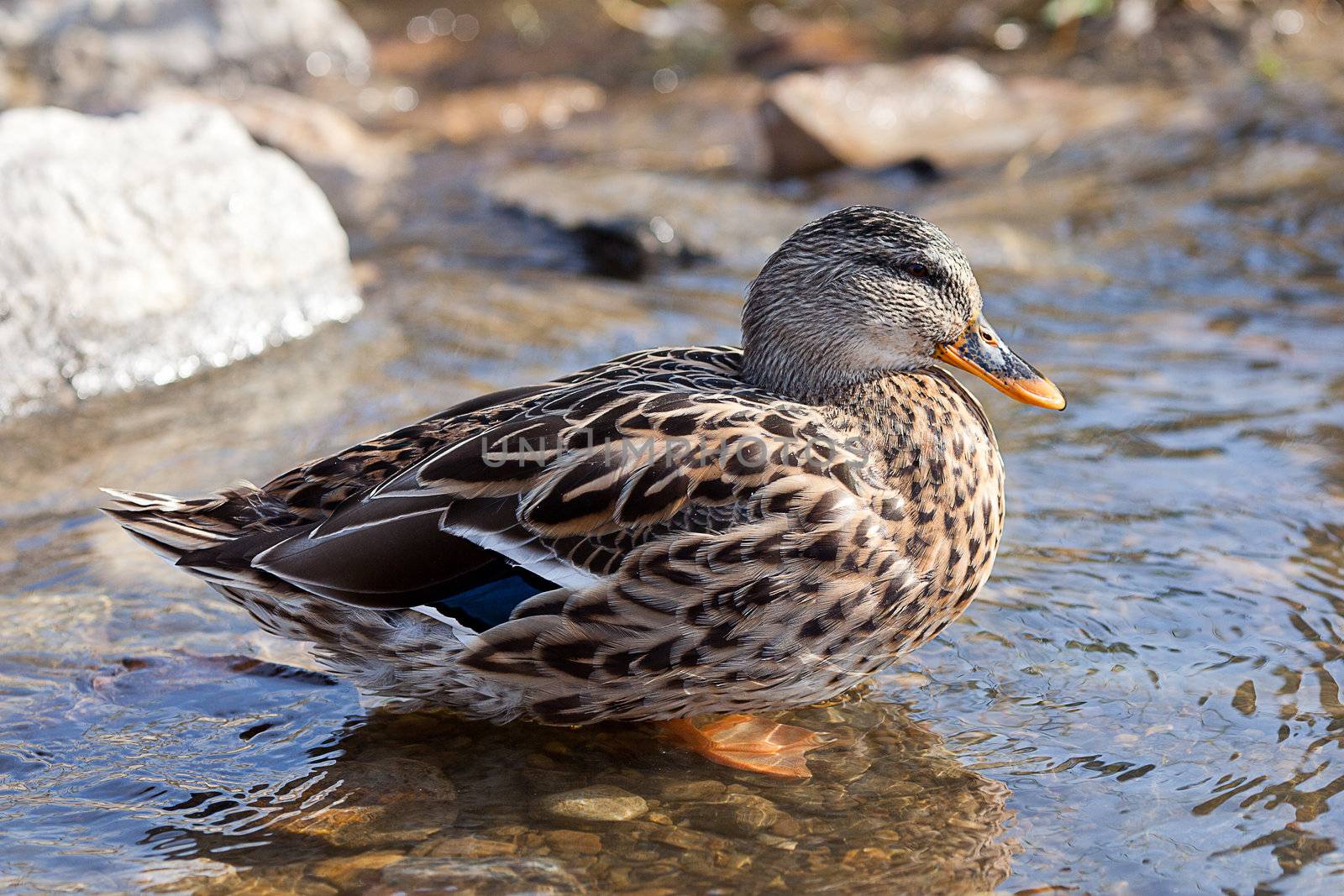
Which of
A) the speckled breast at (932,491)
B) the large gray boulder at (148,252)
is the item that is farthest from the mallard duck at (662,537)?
the large gray boulder at (148,252)

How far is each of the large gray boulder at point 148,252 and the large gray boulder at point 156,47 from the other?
13.1ft

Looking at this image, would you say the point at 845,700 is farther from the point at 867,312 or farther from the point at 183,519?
the point at 183,519

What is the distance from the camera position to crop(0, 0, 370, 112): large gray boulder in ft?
38.6

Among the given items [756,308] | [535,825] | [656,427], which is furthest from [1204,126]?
[535,825]

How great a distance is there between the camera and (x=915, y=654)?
473cm

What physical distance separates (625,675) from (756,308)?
3.96ft

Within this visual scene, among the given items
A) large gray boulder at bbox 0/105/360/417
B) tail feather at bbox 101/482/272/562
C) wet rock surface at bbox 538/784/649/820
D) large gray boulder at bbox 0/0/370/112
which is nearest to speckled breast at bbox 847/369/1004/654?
wet rock surface at bbox 538/784/649/820

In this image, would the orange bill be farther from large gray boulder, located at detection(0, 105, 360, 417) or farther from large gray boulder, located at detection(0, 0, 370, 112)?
large gray boulder, located at detection(0, 0, 370, 112)

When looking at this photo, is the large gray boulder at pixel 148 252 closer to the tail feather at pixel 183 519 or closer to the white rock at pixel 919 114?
the tail feather at pixel 183 519

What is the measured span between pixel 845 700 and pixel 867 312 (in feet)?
3.80

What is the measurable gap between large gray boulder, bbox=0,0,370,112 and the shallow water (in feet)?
17.7

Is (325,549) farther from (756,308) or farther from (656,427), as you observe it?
(756,308)

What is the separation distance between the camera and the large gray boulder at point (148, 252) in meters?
6.73

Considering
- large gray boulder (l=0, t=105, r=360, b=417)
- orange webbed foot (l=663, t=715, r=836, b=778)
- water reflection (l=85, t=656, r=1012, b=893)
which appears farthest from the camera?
large gray boulder (l=0, t=105, r=360, b=417)
